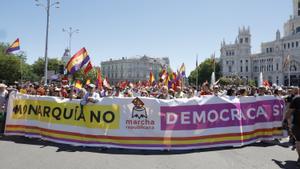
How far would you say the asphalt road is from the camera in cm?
652

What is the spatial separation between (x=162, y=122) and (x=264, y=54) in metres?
117

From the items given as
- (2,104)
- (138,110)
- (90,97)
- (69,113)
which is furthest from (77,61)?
(138,110)

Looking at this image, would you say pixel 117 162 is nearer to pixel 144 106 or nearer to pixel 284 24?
pixel 144 106

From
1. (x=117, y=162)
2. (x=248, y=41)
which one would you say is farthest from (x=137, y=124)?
(x=248, y=41)

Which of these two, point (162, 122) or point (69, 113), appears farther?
point (69, 113)

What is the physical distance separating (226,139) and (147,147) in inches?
89.0

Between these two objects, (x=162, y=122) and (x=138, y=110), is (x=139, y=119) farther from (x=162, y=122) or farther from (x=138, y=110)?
(x=162, y=122)

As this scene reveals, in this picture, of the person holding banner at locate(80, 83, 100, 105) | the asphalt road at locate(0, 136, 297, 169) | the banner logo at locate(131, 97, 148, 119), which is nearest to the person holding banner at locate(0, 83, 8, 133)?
the asphalt road at locate(0, 136, 297, 169)

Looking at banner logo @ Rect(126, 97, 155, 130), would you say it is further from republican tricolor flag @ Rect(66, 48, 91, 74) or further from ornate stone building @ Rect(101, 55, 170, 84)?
ornate stone building @ Rect(101, 55, 170, 84)

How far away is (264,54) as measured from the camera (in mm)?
115750

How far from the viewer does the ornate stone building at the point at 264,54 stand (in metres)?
109

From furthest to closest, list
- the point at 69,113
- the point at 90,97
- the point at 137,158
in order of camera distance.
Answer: the point at 69,113
the point at 90,97
the point at 137,158

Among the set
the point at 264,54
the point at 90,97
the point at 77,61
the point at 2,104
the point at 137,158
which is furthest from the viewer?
the point at 264,54

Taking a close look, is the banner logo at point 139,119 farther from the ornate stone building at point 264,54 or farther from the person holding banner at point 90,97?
the ornate stone building at point 264,54
